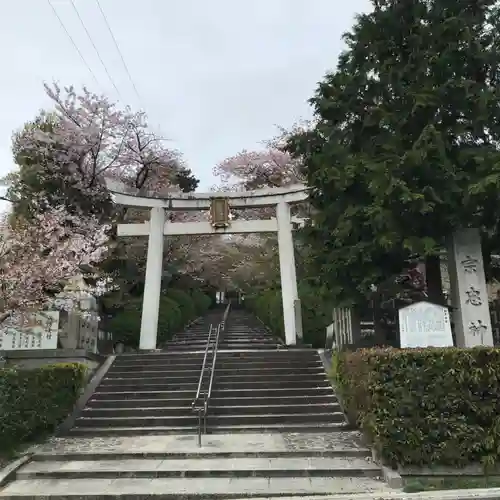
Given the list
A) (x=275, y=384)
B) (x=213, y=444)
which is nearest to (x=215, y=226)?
(x=275, y=384)

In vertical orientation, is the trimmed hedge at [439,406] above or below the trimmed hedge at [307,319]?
below

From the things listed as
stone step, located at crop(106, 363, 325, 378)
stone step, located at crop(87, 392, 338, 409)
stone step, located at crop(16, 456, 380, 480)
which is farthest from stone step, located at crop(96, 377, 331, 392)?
stone step, located at crop(16, 456, 380, 480)

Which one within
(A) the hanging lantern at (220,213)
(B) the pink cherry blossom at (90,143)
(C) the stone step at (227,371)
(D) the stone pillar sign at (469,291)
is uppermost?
(B) the pink cherry blossom at (90,143)

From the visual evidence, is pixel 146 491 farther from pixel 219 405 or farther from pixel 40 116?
pixel 40 116

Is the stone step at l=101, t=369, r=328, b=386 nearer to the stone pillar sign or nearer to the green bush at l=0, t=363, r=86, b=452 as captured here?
the green bush at l=0, t=363, r=86, b=452

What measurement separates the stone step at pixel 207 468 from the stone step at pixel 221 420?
2.17m

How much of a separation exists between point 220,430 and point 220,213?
7973 millimetres

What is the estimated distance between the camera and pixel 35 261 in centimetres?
946

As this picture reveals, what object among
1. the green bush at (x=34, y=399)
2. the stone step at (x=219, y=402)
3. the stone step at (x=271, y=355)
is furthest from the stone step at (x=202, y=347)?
the green bush at (x=34, y=399)

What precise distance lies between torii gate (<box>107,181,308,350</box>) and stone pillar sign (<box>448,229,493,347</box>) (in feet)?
23.6

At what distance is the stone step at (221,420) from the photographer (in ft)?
31.7

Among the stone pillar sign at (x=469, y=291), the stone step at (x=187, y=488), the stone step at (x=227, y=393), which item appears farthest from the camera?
the stone step at (x=227, y=393)

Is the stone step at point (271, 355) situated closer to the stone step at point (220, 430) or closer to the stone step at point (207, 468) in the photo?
the stone step at point (220, 430)

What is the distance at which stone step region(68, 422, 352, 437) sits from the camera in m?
9.16
